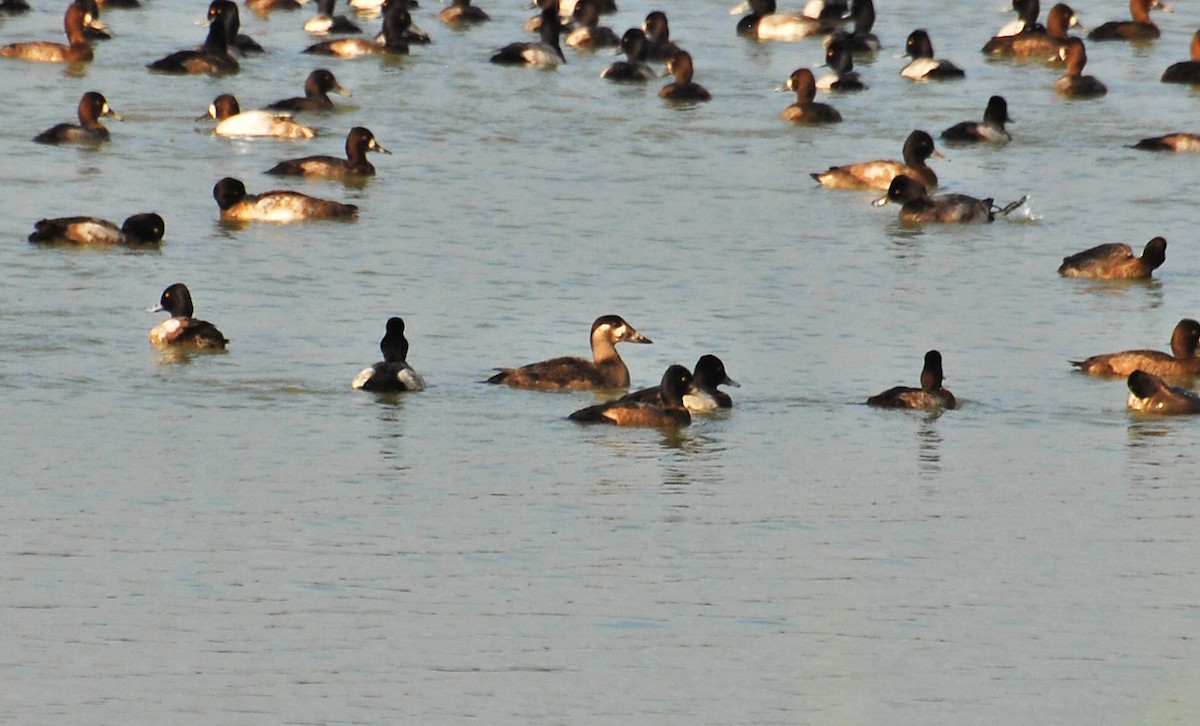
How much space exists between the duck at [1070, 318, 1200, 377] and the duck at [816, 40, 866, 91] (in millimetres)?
16493

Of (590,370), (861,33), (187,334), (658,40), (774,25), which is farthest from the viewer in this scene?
(774,25)

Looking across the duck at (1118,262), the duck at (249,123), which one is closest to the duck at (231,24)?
the duck at (249,123)

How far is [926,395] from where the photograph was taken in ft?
55.6

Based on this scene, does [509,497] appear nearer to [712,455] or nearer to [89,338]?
[712,455]

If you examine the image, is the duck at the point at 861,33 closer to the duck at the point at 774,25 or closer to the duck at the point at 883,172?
the duck at the point at 774,25

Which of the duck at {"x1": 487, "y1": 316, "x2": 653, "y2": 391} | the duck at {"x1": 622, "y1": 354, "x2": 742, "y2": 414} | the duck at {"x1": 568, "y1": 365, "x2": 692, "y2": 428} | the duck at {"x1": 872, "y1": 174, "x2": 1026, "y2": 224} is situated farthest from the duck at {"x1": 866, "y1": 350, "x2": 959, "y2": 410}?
the duck at {"x1": 872, "y1": 174, "x2": 1026, "y2": 224}

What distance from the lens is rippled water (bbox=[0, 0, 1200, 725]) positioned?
11305 mm

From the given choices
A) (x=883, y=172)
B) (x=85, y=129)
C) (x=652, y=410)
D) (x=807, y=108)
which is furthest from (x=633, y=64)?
(x=652, y=410)

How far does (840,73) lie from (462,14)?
30.6 feet

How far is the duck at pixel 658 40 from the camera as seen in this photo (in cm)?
3762

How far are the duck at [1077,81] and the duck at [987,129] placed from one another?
4000mm

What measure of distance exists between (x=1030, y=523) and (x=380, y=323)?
22.8 feet

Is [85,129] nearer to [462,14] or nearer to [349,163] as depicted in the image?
[349,163]

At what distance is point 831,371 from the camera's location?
18.3 metres
